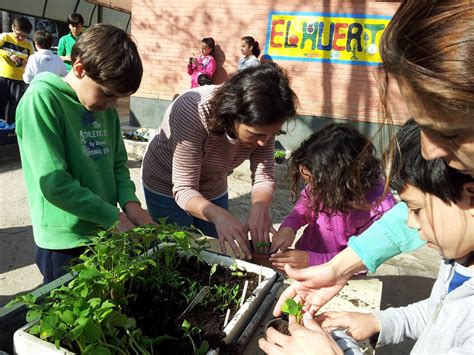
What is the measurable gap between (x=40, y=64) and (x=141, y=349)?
5.33m

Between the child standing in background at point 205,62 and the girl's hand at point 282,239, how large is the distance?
5.46m

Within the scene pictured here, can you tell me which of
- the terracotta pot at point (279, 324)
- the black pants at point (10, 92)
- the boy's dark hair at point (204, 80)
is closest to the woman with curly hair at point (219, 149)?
the terracotta pot at point (279, 324)

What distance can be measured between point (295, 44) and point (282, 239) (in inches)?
217

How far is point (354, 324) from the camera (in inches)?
48.6

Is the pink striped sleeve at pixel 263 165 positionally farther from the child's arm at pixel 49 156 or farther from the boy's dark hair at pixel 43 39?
the boy's dark hair at pixel 43 39

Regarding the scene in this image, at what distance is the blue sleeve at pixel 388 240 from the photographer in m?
1.51

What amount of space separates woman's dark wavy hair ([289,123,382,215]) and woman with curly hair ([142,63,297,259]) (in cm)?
25

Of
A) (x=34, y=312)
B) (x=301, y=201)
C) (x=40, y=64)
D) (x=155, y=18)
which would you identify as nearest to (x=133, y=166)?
(x=40, y=64)

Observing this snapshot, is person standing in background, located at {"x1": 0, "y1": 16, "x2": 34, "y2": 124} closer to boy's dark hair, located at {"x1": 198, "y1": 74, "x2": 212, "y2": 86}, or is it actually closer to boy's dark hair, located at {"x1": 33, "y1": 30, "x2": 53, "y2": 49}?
boy's dark hair, located at {"x1": 33, "y1": 30, "x2": 53, "y2": 49}

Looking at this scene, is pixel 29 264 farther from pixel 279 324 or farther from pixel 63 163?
pixel 279 324

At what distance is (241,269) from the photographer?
142cm

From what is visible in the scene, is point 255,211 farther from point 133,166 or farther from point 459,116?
point 133,166

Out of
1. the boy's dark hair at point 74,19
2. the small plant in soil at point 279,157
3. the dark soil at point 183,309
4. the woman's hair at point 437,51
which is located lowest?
the small plant in soil at point 279,157

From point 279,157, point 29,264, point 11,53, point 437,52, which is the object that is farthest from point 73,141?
point 11,53
